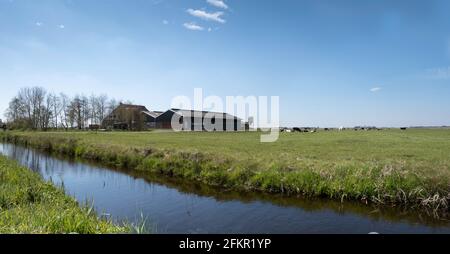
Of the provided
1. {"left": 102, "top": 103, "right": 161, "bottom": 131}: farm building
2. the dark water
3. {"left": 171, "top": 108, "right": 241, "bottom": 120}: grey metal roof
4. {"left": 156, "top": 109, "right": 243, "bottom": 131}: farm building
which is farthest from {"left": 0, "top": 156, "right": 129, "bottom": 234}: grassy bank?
{"left": 171, "top": 108, "right": 241, "bottom": 120}: grey metal roof

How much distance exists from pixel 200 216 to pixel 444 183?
9.68 m

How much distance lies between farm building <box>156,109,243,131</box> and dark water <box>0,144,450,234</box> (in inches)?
2739

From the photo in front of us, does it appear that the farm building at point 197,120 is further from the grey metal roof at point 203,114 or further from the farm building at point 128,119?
the farm building at point 128,119

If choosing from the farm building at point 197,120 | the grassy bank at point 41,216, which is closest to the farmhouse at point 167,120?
the farm building at point 197,120

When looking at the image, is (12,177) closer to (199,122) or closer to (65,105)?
(199,122)

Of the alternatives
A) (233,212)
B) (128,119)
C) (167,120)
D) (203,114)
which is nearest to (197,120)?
(203,114)

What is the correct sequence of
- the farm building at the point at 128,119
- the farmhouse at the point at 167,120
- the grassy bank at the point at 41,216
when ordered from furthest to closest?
the farm building at the point at 128,119 < the farmhouse at the point at 167,120 < the grassy bank at the point at 41,216

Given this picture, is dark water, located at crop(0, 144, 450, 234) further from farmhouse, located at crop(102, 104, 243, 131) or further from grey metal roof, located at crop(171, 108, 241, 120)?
grey metal roof, located at crop(171, 108, 241, 120)

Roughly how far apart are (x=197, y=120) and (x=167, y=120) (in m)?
8.58

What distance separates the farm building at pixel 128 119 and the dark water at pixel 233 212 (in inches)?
2866

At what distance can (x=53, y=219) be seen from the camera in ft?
24.8

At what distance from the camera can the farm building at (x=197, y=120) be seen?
88.8 meters

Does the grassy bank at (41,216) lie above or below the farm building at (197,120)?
below
